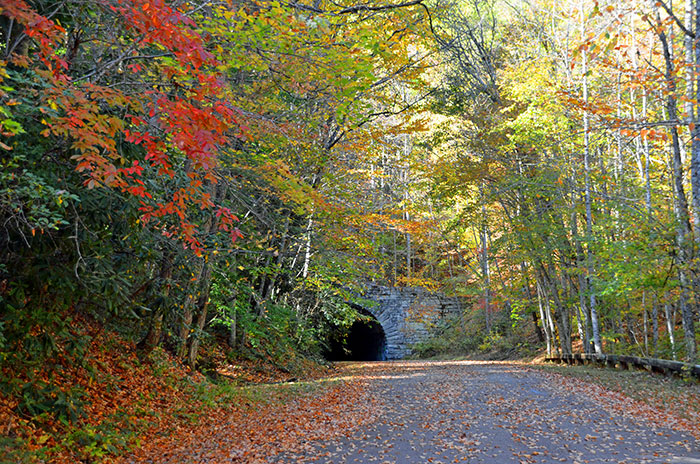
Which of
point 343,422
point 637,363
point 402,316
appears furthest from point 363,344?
point 343,422

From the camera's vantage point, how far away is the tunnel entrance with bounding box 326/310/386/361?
2698 cm

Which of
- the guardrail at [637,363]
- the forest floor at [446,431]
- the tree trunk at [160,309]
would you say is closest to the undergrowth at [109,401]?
the tree trunk at [160,309]

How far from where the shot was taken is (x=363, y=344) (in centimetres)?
3083

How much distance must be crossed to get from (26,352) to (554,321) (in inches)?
700

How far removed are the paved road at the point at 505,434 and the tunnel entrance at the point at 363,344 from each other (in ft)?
56.8

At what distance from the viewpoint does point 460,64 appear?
1603 cm

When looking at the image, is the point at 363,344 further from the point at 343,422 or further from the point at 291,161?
the point at 343,422

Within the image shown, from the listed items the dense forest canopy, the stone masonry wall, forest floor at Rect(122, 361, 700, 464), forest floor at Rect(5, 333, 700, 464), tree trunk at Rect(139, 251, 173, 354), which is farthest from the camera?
the stone masonry wall

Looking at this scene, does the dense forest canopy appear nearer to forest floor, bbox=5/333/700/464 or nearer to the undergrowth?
Answer: the undergrowth

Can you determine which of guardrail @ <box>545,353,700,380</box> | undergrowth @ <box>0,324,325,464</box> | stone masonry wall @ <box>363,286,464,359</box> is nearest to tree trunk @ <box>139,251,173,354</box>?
undergrowth @ <box>0,324,325,464</box>

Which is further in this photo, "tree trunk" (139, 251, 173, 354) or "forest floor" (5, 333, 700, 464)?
"tree trunk" (139, 251, 173, 354)

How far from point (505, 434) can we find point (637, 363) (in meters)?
7.25

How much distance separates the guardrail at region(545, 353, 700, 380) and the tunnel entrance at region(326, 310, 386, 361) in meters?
11.9

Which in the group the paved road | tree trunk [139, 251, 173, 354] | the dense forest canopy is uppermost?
the dense forest canopy
